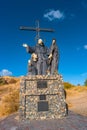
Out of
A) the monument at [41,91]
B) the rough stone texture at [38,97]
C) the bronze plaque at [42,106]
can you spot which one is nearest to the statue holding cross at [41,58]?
the monument at [41,91]

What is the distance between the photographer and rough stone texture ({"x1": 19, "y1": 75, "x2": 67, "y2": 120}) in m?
10.4

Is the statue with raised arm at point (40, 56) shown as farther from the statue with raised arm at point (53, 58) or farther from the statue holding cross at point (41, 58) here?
the statue with raised arm at point (53, 58)

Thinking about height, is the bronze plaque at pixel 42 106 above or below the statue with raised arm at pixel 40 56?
below

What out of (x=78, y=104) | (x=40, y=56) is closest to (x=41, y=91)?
(x=40, y=56)

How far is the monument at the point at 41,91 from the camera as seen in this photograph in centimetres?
1048

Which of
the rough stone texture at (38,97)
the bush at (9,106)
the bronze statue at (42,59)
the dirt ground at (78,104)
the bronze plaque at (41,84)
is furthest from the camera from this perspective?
the dirt ground at (78,104)

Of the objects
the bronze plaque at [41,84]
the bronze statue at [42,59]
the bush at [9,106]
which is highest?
the bronze statue at [42,59]

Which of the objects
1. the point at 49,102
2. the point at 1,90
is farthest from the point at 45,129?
the point at 1,90

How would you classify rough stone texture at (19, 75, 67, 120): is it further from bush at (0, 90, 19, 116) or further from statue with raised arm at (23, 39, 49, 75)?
bush at (0, 90, 19, 116)

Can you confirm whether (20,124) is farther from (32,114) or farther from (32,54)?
(32,54)

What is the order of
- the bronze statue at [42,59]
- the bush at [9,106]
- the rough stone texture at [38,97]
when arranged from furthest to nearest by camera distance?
the bush at [9,106] → the bronze statue at [42,59] → the rough stone texture at [38,97]

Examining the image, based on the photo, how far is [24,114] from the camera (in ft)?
34.0

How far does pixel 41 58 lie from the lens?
11.7m

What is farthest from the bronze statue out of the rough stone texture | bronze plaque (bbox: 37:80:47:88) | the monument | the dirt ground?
the dirt ground
